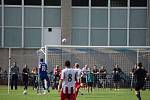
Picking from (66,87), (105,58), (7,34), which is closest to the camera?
(66,87)

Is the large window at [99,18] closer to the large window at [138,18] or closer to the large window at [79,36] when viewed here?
the large window at [79,36]

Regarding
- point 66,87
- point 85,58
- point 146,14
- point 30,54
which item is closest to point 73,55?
point 85,58

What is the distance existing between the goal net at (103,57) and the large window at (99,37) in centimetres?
321

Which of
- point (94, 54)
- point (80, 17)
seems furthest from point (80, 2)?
point (94, 54)

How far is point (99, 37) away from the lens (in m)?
45.3

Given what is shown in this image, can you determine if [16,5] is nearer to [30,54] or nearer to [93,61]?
[30,54]

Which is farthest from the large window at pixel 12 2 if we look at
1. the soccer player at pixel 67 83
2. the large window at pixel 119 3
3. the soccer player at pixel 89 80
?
the soccer player at pixel 67 83

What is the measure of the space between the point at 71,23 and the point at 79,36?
130 centimetres

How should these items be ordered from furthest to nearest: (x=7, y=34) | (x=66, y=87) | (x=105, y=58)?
1. (x=7, y=34)
2. (x=105, y=58)
3. (x=66, y=87)

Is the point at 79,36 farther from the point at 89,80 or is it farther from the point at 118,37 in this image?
the point at 89,80

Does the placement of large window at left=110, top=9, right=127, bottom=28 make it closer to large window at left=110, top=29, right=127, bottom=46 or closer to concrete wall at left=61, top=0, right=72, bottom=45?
large window at left=110, top=29, right=127, bottom=46

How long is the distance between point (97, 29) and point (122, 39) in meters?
2.17

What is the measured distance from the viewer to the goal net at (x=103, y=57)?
133 feet

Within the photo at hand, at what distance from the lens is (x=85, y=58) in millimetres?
41812
